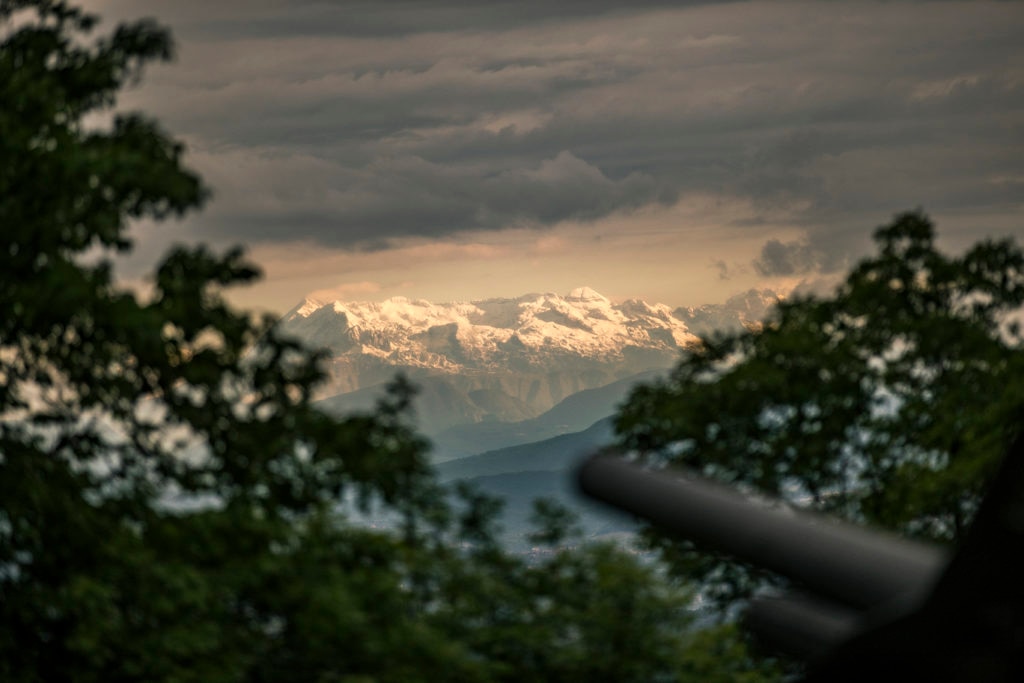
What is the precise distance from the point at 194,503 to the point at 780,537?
19.0 m

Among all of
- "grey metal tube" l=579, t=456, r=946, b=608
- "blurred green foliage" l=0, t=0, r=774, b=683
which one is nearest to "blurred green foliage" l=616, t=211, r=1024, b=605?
"blurred green foliage" l=0, t=0, r=774, b=683

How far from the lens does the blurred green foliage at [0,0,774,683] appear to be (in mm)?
17016

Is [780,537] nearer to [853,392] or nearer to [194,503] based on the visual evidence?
[194,503]

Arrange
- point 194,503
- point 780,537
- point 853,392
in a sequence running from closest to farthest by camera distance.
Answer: point 780,537 < point 194,503 < point 853,392

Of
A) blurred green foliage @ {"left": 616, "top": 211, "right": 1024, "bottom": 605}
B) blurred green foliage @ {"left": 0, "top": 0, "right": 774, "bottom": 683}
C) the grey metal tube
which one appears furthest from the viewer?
blurred green foliage @ {"left": 616, "top": 211, "right": 1024, "bottom": 605}

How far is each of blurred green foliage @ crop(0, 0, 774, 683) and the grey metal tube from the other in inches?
567

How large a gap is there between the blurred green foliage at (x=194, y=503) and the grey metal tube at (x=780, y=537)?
47.3ft

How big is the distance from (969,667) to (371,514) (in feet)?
63.6

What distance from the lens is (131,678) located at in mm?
16969

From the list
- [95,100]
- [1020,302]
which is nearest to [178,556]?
[95,100]

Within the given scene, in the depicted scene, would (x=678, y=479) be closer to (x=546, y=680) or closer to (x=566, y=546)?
(x=546, y=680)

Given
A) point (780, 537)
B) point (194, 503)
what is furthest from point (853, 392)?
point (780, 537)

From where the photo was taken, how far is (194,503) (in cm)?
1991

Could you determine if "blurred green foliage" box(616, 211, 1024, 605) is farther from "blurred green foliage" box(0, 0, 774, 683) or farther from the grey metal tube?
the grey metal tube
